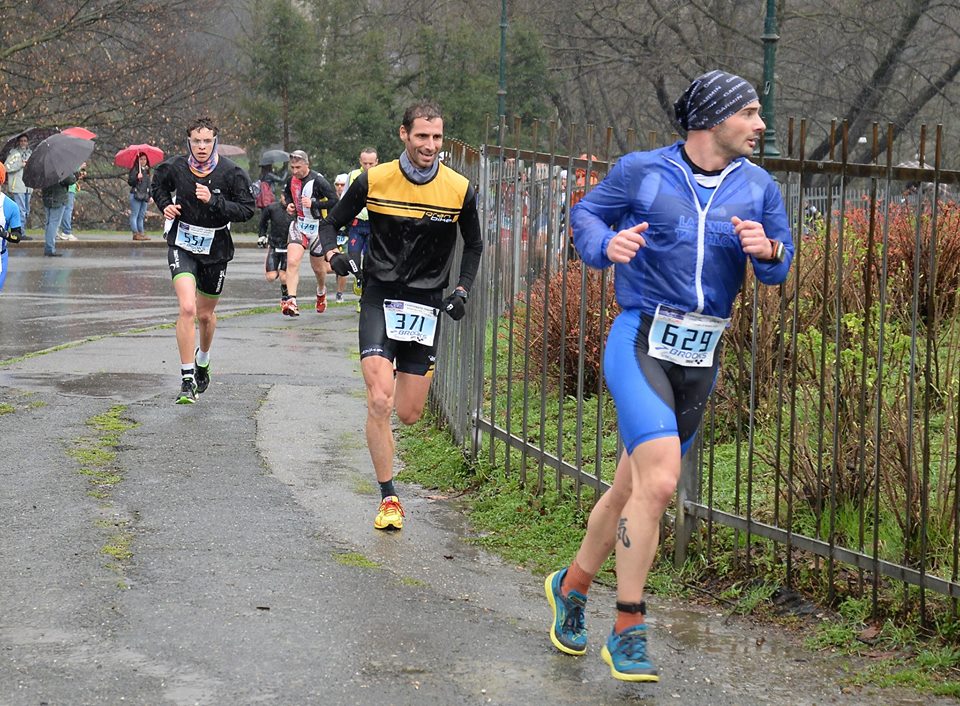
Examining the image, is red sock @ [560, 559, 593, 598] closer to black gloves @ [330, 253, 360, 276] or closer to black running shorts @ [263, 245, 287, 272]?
black gloves @ [330, 253, 360, 276]

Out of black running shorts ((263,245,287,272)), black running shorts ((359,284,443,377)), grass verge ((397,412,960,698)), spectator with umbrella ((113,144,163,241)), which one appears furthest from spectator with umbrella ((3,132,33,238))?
black running shorts ((359,284,443,377))

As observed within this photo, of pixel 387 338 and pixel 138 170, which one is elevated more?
pixel 138 170

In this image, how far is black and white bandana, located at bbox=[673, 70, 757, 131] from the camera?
484 cm

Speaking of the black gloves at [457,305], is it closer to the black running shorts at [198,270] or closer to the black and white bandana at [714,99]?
the black and white bandana at [714,99]

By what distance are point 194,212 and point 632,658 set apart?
6350 millimetres

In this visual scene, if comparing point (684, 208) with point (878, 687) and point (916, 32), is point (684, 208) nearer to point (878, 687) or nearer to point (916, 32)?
point (878, 687)

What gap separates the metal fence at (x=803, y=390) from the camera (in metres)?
5.27

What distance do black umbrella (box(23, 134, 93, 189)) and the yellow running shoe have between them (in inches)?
743

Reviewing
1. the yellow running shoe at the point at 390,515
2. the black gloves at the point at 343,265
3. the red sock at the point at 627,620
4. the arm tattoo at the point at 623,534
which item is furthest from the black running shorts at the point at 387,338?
the red sock at the point at 627,620

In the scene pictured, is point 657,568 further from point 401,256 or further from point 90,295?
point 90,295

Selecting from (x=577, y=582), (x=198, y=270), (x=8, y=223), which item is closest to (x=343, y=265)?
(x=577, y=582)

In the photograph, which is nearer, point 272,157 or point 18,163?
point 272,157

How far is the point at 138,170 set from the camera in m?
30.6

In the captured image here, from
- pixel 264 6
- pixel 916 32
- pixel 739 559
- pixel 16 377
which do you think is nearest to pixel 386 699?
pixel 739 559
